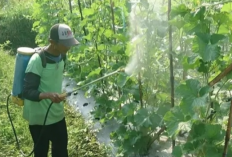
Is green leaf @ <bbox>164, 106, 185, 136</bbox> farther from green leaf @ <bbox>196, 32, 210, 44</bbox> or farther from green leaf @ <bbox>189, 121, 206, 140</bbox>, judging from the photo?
green leaf @ <bbox>196, 32, 210, 44</bbox>

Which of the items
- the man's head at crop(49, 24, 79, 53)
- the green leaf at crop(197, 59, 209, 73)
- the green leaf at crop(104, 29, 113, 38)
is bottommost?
the green leaf at crop(104, 29, 113, 38)

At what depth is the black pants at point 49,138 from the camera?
3.27 m

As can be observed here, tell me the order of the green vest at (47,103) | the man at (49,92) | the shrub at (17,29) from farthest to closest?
the shrub at (17,29), the green vest at (47,103), the man at (49,92)

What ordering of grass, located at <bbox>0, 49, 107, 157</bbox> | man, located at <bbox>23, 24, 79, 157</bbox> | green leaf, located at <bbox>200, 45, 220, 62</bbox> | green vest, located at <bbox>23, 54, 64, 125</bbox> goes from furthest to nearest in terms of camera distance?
grass, located at <bbox>0, 49, 107, 157</bbox>
green vest, located at <bbox>23, 54, 64, 125</bbox>
man, located at <bbox>23, 24, 79, 157</bbox>
green leaf, located at <bbox>200, 45, 220, 62</bbox>

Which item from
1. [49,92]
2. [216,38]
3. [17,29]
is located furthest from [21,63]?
[17,29]

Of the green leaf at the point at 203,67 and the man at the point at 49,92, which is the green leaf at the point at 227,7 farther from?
the man at the point at 49,92

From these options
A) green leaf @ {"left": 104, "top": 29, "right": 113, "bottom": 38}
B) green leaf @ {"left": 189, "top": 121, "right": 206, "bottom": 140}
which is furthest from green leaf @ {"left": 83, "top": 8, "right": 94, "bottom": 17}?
green leaf @ {"left": 189, "top": 121, "right": 206, "bottom": 140}

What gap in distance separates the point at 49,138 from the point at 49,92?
0.56 metres

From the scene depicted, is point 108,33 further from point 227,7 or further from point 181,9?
point 227,7

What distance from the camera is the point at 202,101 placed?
2088 mm

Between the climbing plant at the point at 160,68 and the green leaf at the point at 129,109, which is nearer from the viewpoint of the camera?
the climbing plant at the point at 160,68

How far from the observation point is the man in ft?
9.66

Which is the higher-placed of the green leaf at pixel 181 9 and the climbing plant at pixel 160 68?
the green leaf at pixel 181 9

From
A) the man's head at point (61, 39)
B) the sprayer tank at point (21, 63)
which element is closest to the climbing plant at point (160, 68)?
the man's head at point (61, 39)
